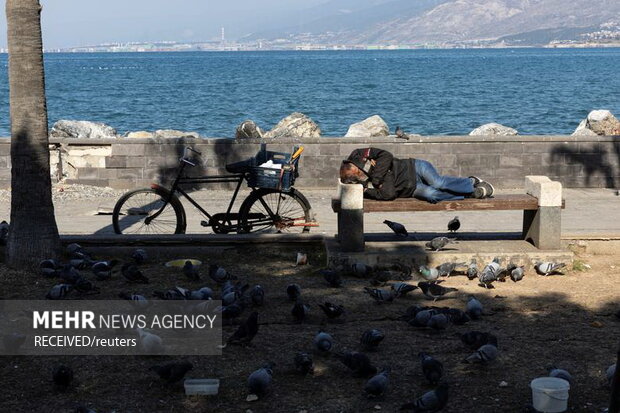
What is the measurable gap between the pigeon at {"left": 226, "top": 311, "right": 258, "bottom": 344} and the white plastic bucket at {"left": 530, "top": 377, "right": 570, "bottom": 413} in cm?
225

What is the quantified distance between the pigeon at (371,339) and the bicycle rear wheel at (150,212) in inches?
182

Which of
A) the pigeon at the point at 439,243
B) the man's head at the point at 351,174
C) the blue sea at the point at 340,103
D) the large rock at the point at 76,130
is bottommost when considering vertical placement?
the blue sea at the point at 340,103

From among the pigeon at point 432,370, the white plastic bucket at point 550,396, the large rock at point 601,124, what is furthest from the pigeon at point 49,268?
the large rock at point 601,124

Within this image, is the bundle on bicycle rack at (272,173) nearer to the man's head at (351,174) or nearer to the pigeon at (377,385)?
the man's head at (351,174)

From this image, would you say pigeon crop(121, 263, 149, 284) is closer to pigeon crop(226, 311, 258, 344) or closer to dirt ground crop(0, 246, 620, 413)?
dirt ground crop(0, 246, 620, 413)

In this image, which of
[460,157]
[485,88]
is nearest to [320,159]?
[460,157]

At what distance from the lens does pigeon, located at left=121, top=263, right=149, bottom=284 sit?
30.6 feet

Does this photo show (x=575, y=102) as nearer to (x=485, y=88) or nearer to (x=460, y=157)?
(x=485, y=88)

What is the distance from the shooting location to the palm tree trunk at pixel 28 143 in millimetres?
9574

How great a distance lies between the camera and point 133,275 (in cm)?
934

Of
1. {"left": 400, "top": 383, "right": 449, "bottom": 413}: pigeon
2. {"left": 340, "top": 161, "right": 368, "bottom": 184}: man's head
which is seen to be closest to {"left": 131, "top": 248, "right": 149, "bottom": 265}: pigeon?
{"left": 340, "top": 161, "right": 368, "bottom": 184}: man's head

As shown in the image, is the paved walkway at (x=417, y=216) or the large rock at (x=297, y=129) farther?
the large rock at (x=297, y=129)

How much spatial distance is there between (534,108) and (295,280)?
5701 centimetres

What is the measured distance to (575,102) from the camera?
227 ft
